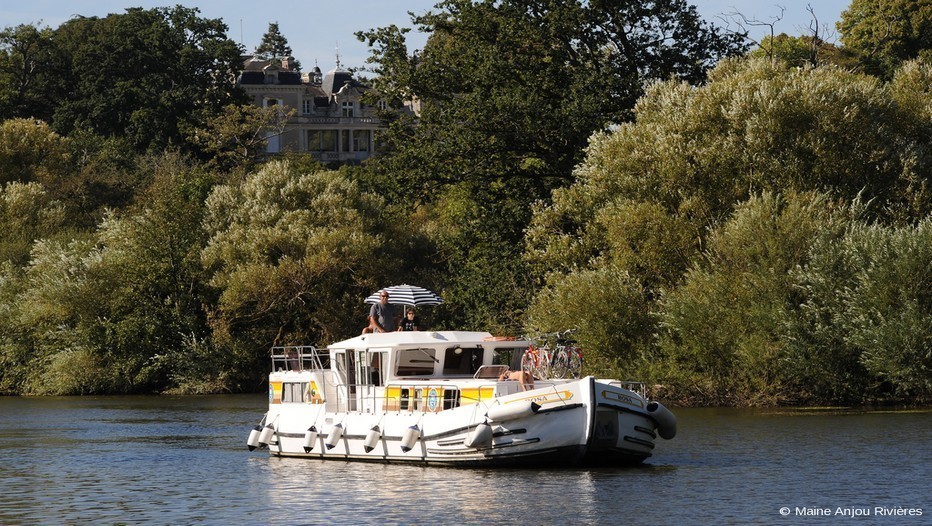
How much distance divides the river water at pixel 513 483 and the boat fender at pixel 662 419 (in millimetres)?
977

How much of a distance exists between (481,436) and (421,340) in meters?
4.58

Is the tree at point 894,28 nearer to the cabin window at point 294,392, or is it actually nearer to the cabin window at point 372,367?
the cabin window at point 294,392

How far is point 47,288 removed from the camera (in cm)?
7175

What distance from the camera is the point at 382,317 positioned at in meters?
39.8

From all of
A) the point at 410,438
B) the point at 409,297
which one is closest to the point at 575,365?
the point at 409,297

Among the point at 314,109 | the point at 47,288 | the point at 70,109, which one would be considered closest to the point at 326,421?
the point at 47,288

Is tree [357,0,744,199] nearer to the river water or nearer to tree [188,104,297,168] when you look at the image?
the river water

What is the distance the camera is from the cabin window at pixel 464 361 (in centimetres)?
3825

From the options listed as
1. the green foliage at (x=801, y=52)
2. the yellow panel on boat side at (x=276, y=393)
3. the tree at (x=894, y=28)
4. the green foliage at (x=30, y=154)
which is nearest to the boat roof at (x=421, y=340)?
the yellow panel on boat side at (x=276, y=393)

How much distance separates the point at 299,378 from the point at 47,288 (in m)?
35.2

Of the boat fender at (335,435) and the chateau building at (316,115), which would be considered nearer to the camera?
the boat fender at (335,435)

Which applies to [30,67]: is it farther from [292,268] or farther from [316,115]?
[292,268]

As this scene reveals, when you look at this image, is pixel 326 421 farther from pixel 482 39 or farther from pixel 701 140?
pixel 482 39

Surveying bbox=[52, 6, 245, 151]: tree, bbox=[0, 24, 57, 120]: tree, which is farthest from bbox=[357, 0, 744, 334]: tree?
bbox=[0, 24, 57, 120]: tree
